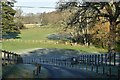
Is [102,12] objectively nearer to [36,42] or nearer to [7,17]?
[7,17]

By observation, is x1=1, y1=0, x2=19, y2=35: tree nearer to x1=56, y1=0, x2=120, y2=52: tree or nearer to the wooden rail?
the wooden rail

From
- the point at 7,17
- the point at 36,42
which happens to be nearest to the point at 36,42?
the point at 36,42

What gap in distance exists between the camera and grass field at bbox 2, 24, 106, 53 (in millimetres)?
23686

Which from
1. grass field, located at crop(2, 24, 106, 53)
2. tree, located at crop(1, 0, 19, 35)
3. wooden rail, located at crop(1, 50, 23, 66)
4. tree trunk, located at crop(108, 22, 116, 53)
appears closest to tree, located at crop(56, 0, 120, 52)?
tree trunk, located at crop(108, 22, 116, 53)

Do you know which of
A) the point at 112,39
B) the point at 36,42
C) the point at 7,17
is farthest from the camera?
the point at 36,42

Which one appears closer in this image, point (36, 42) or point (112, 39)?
point (112, 39)

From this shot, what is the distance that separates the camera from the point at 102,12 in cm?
2216

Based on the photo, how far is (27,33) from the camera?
28.7 meters

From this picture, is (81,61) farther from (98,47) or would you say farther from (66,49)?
(66,49)

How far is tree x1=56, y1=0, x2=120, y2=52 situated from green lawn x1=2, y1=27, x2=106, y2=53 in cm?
292

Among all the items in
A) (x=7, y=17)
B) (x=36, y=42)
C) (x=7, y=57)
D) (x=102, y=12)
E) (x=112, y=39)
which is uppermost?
(x=102, y=12)

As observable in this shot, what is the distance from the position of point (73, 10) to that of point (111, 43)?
2.77 m

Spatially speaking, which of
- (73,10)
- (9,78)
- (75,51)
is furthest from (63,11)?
(9,78)

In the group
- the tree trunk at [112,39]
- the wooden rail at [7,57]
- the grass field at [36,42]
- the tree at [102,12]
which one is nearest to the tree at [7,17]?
the grass field at [36,42]
